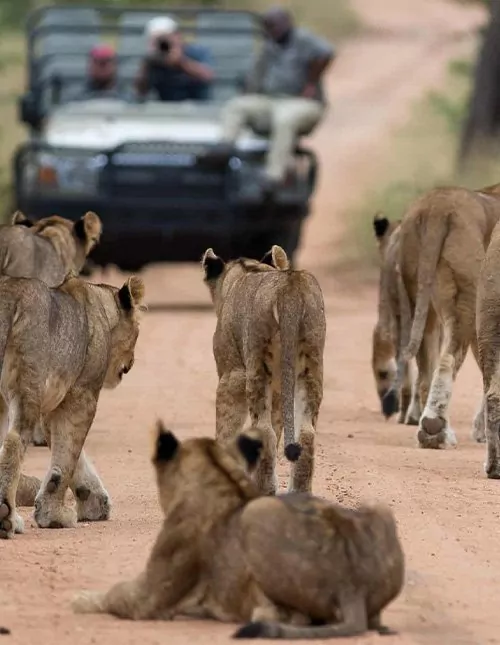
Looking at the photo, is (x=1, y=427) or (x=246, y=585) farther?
(x=1, y=427)

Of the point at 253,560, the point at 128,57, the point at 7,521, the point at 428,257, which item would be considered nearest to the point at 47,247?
the point at 428,257

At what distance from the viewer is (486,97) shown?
27.9 metres

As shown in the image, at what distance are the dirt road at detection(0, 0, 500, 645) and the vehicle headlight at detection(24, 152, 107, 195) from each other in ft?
4.36

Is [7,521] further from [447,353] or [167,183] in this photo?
[167,183]

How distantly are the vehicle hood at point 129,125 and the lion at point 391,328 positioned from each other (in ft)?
20.2

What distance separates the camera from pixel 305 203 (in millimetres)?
18656

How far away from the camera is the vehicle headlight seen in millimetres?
18219

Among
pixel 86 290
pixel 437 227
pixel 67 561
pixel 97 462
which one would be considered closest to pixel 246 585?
pixel 67 561

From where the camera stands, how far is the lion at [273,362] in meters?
8.18

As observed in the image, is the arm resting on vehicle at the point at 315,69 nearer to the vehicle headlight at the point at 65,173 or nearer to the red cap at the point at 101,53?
the red cap at the point at 101,53

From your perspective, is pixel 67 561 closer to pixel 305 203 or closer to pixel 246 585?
pixel 246 585

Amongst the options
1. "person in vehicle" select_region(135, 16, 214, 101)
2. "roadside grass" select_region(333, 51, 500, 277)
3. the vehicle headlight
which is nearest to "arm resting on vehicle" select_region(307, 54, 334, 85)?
"person in vehicle" select_region(135, 16, 214, 101)

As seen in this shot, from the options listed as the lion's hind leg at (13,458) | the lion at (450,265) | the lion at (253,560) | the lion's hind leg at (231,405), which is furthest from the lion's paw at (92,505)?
the lion at (450,265)

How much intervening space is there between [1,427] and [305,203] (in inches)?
388
